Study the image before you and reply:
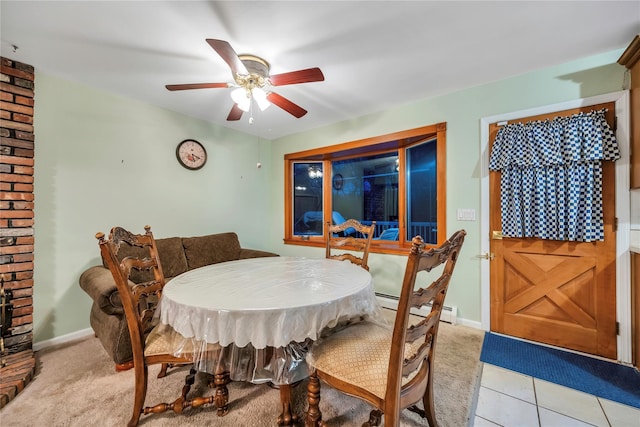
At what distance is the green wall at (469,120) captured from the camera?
205cm

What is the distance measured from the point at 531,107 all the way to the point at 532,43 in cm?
58

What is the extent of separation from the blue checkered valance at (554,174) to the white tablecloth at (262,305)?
66.4 inches

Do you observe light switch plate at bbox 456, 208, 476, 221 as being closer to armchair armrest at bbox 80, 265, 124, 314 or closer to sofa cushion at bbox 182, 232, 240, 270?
sofa cushion at bbox 182, 232, 240, 270

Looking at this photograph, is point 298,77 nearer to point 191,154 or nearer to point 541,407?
point 191,154

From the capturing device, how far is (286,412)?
52.0 inches

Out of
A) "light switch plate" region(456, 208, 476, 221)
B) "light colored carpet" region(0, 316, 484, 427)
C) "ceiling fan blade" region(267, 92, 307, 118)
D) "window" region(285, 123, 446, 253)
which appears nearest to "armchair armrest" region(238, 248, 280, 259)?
"window" region(285, 123, 446, 253)

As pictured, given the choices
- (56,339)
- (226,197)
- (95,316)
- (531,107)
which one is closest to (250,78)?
(226,197)

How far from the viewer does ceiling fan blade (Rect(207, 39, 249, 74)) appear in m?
1.35

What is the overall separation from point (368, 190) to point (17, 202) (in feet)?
11.3

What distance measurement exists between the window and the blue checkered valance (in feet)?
1.86

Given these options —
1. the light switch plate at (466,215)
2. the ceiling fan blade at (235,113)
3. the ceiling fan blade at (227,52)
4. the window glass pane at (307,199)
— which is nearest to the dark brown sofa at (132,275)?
the window glass pane at (307,199)

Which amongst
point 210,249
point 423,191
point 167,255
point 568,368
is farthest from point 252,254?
point 568,368

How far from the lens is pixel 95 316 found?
204 cm

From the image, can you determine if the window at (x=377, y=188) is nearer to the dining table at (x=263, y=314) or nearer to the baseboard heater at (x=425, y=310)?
the baseboard heater at (x=425, y=310)
